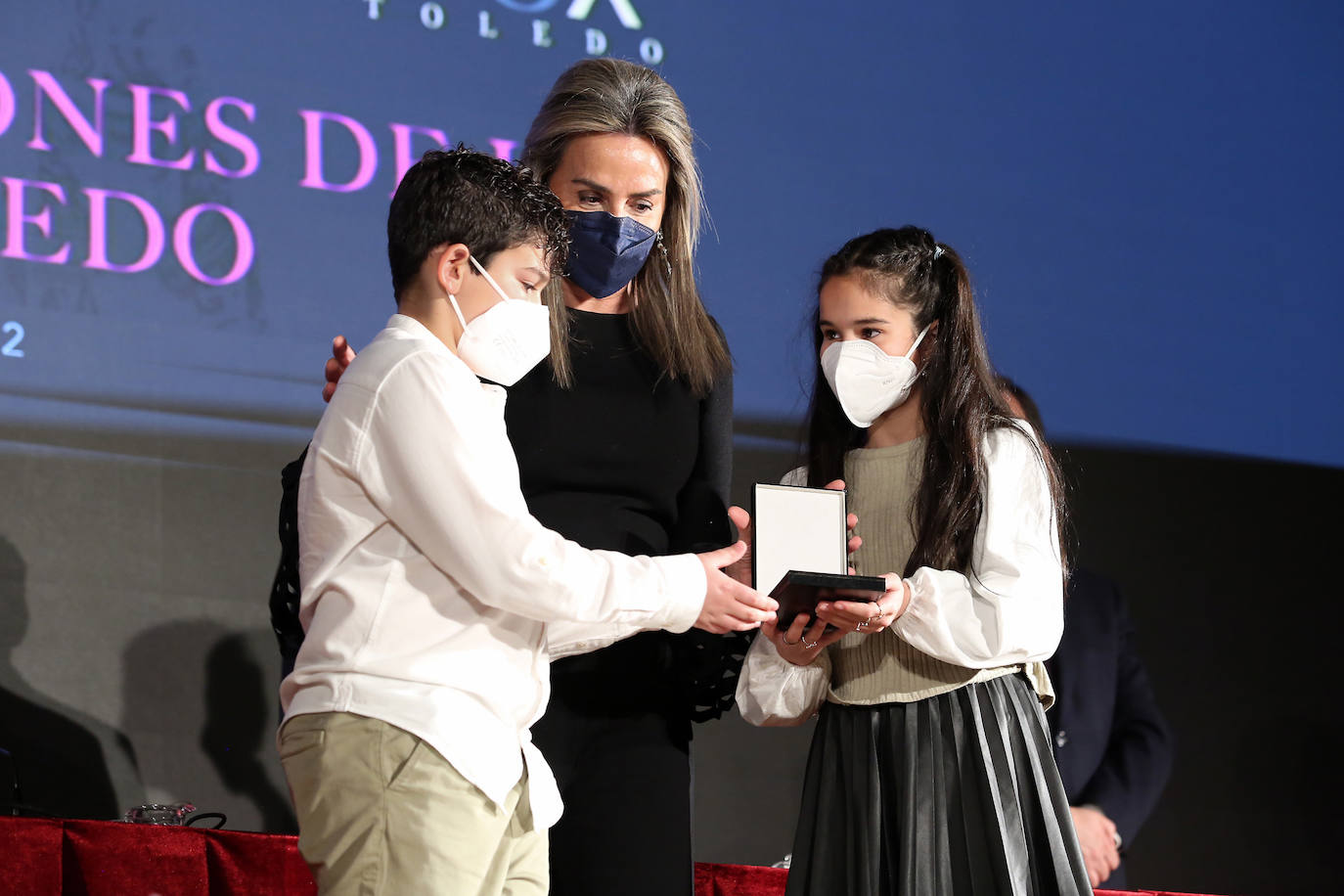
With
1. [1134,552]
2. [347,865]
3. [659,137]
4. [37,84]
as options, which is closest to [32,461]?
[37,84]

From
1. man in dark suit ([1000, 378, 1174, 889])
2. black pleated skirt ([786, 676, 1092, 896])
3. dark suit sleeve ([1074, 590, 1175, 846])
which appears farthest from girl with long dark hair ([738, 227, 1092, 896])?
dark suit sleeve ([1074, 590, 1175, 846])

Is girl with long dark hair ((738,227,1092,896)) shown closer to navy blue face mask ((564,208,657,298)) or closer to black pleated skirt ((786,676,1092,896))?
black pleated skirt ((786,676,1092,896))

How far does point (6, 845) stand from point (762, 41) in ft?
9.22

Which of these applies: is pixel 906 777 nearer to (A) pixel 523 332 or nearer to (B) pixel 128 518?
(A) pixel 523 332

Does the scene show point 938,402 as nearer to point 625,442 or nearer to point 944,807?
point 625,442

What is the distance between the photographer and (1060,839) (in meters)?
1.87

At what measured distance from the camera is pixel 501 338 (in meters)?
1.72

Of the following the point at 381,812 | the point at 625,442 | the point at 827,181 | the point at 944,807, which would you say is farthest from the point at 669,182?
the point at 827,181

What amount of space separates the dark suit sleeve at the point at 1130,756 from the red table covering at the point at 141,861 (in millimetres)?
1879

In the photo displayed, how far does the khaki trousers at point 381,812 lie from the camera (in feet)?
4.68

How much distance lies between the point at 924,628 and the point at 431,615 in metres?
0.71

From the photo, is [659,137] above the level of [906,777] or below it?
above

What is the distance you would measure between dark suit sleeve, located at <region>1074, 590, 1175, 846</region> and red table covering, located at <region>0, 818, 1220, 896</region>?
1879mm

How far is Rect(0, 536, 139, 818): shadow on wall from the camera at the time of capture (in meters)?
3.15
